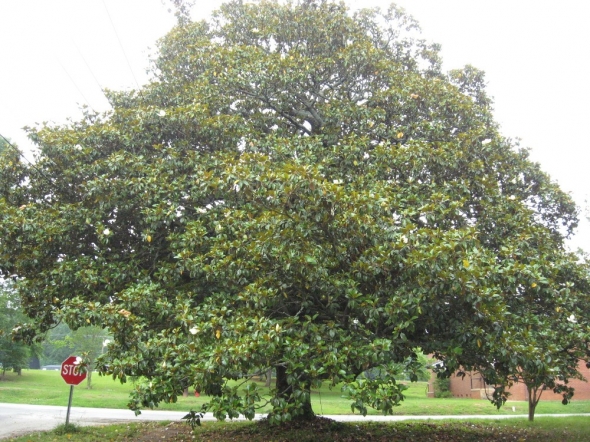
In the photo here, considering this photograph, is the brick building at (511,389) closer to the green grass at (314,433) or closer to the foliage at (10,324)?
the green grass at (314,433)

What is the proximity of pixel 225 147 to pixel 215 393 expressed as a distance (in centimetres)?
494

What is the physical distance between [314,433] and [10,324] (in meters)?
25.4

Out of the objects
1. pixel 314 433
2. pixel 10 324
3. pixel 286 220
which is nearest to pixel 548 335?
pixel 286 220

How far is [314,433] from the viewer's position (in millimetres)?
9992

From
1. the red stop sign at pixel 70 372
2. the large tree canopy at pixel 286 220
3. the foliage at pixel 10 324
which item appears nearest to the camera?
the large tree canopy at pixel 286 220

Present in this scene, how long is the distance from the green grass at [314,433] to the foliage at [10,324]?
15263 millimetres

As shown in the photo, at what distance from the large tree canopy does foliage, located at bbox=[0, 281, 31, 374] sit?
17.2 m

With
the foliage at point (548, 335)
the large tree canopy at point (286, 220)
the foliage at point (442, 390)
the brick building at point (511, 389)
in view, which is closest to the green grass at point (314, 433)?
the large tree canopy at point (286, 220)

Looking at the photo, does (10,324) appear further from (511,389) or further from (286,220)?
(511,389)

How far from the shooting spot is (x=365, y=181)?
8.70m

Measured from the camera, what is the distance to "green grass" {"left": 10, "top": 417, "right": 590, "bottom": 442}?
10164 mm

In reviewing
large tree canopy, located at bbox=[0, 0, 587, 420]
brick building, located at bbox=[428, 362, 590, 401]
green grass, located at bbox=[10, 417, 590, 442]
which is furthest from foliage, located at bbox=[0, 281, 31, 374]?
brick building, located at bbox=[428, 362, 590, 401]

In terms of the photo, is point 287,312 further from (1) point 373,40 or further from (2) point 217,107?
(1) point 373,40

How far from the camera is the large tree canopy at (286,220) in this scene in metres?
6.62
